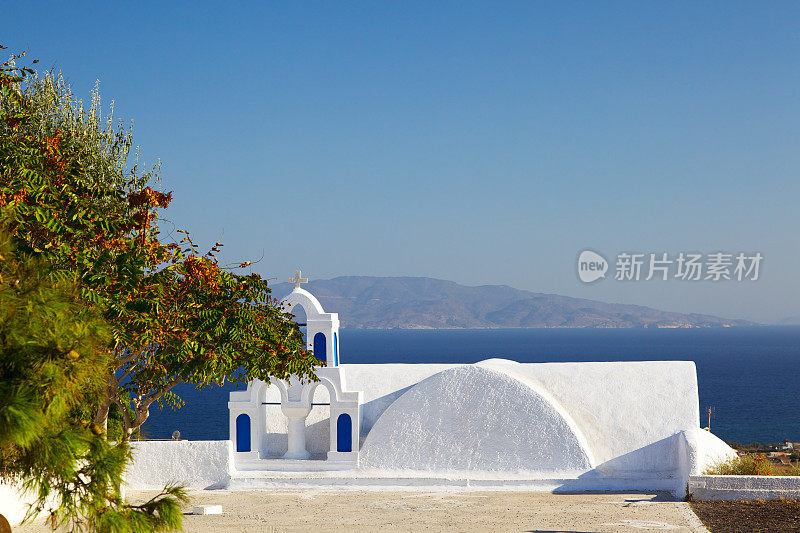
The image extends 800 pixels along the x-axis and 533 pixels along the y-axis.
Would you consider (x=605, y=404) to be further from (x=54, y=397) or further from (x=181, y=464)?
(x=54, y=397)

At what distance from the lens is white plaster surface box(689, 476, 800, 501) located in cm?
1652

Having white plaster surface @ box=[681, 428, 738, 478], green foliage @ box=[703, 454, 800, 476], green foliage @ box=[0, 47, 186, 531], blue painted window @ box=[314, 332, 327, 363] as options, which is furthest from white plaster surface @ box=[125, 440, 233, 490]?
green foliage @ box=[0, 47, 186, 531]

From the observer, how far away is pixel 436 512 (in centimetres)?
1644

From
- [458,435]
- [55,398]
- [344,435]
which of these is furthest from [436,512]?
[55,398]

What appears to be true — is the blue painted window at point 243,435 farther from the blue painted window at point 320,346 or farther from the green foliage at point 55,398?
the green foliage at point 55,398

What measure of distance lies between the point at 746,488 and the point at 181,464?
12.5 m

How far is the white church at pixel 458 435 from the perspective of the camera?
19.5m

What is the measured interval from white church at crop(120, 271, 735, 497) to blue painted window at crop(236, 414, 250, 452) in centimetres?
2

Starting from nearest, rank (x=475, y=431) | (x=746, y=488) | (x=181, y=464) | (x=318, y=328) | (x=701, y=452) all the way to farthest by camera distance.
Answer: (x=746, y=488) → (x=701, y=452) → (x=475, y=431) → (x=181, y=464) → (x=318, y=328)

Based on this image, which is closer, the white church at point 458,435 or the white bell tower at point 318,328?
the white church at point 458,435

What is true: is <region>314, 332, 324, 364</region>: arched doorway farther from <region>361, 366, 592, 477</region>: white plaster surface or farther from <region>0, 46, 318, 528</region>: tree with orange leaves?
<region>0, 46, 318, 528</region>: tree with orange leaves

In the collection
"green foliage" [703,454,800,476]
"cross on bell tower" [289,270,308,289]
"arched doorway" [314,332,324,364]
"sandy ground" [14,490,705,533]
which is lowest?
"sandy ground" [14,490,705,533]

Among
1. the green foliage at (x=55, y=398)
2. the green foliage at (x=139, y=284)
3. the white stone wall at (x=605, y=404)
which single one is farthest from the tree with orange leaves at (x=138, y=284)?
the white stone wall at (x=605, y=404)

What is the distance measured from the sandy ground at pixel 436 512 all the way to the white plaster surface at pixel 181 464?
2.90 ft
